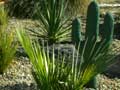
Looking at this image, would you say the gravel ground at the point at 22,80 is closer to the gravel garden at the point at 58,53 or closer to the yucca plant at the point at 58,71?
the gravel garden at the point at 58,53

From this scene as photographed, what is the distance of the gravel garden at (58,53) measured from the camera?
3.93 meters

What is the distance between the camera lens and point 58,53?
13.7ft

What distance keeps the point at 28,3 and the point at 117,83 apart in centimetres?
446

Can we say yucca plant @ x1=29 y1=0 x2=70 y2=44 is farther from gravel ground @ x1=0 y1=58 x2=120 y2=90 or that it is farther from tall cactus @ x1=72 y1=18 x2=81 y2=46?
tall cactus @ x1=72 y1=18 x2=81 y2=46

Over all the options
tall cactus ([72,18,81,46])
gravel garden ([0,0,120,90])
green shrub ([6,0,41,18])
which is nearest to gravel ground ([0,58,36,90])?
gravel garden ([0,0,120,90])

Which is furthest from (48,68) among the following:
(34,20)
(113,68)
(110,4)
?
(110,4)

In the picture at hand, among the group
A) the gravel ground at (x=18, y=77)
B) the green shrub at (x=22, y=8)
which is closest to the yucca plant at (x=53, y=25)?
the gravel ground at (x=18, y=77)

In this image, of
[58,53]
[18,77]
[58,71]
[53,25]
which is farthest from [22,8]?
[58,71]

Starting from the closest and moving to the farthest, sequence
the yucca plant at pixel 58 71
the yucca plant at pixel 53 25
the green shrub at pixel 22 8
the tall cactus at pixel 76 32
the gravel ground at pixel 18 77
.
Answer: the yucca plant at pixel 58 71 → the gravel ground at pixel 18 77 → the tall cactus at pixel 76 32 → the yucca plant at pixel 53 25 → the green shrub at pixel 22 8

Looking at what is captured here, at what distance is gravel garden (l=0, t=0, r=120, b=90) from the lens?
393 cm

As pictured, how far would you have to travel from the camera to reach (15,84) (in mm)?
5133

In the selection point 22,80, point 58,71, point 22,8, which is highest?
point 22,8

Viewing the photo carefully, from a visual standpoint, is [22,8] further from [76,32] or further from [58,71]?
[58,71]

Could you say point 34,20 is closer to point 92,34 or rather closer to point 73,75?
point 92,34
